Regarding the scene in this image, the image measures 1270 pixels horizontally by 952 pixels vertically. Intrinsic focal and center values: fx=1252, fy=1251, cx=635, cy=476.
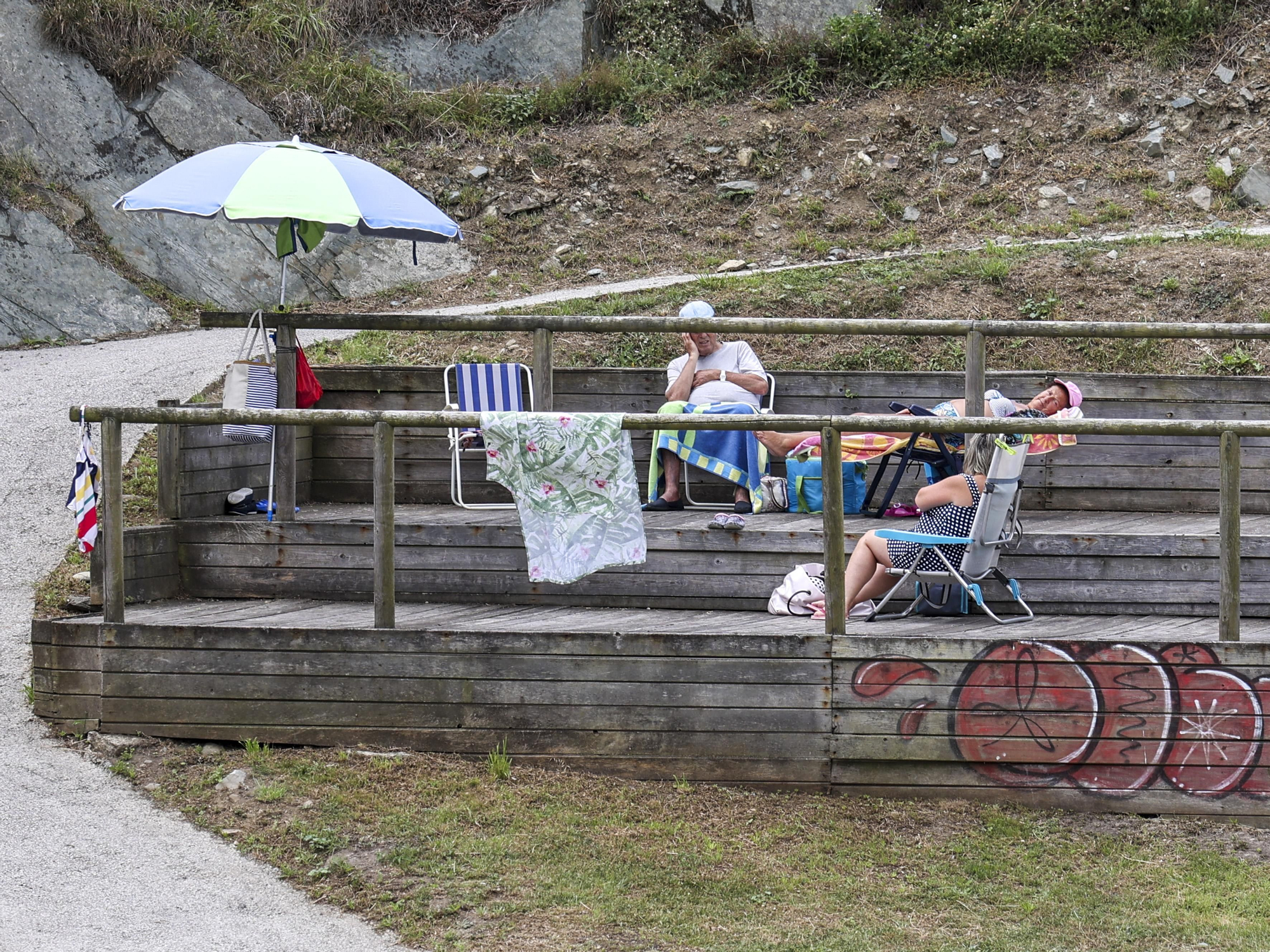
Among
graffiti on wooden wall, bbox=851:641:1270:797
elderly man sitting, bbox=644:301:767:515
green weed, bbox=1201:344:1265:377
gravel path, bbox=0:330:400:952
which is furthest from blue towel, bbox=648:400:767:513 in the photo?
green weed, bbox=1201:344:1265:377

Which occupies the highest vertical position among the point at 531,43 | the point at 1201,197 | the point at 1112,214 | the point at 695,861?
the point at 531,43

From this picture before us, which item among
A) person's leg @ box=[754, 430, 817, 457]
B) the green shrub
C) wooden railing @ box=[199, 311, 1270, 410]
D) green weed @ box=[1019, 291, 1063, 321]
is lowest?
person's leg @ box=[754, 430, 817, 457]

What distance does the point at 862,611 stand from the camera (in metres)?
5.71

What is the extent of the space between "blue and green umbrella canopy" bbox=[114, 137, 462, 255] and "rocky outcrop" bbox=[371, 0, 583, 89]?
12.2 m

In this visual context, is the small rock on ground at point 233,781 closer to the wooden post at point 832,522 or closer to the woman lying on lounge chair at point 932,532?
the wooden post at point 832,522

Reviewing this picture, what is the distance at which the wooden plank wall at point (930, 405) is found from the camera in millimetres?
6984

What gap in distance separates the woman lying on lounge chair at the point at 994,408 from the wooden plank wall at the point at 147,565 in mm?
2930

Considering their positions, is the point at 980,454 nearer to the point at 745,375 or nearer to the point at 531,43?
the point at 745,375

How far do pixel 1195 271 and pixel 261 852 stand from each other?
28.2ft

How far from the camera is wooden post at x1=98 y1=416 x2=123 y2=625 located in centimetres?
521

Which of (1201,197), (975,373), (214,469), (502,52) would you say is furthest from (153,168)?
(1201,197)

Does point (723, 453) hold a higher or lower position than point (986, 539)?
higher

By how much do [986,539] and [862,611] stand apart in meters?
0.67

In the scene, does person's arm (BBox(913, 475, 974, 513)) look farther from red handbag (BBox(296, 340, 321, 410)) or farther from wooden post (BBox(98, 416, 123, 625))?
wooden post (BBox(98, 416, 123, 625))
